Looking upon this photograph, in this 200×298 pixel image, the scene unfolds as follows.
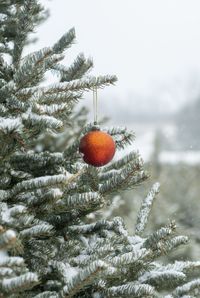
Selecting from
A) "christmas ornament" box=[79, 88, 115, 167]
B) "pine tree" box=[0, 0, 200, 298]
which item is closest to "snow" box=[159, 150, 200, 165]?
"pine tree" box=[0, 0, 200, 298]

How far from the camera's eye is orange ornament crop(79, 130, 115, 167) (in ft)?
8.89

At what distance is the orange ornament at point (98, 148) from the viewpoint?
2.71m

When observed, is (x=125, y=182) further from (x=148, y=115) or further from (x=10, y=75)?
(x=148, y=115)

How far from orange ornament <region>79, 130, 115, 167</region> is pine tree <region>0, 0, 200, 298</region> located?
0.08 metres

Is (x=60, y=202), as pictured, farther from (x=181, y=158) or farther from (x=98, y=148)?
(x=181, y=158)

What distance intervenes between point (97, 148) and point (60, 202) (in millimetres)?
322

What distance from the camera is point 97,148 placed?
107 inches

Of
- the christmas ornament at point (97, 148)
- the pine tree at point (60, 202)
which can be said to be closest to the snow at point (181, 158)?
the pine tree at point (60, 202)

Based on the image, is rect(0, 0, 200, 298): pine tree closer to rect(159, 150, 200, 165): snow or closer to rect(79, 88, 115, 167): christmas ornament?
rect(79, 88, 115, 167): christmas ornament

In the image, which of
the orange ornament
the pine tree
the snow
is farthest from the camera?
the snow

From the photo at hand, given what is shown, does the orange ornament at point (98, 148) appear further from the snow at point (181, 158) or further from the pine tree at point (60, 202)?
the snow at point (181, 158)

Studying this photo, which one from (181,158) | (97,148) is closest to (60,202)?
(97,148)

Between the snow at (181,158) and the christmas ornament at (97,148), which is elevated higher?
the christmas ornament at (97,148)

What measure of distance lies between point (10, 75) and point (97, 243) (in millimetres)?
1000
